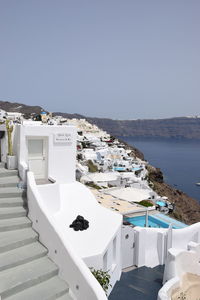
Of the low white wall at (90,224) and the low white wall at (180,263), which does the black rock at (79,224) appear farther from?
the low white wall at (180,263)

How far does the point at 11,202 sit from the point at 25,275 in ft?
8.92

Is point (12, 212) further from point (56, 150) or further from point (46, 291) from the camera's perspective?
point (56, 150)

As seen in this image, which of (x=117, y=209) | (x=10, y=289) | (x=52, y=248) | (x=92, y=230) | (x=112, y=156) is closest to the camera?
(x=10, y=289)

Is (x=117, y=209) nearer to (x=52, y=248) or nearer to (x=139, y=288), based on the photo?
(x=139, y=288)

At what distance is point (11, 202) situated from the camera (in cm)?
805

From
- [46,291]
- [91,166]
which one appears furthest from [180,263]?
[91,166]

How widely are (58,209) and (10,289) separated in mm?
6053

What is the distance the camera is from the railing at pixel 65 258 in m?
5.69

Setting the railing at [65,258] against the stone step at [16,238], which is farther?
the stone step at [16,238]

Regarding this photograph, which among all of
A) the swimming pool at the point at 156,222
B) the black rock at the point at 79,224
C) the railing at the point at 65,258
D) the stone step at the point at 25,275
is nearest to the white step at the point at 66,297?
the railing at the point at 65,258

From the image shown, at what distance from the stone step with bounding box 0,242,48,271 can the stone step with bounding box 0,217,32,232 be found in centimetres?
70

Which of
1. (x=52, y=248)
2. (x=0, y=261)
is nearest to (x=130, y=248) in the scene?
(x=52, y=248)

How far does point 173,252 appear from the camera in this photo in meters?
11.6

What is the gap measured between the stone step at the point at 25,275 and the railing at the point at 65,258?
0.91 ft
